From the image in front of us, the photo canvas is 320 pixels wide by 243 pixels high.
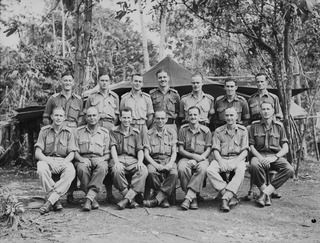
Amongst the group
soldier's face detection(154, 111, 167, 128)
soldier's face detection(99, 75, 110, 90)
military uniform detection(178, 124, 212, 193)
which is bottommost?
military uniform detection(178, 124, 212, 193)

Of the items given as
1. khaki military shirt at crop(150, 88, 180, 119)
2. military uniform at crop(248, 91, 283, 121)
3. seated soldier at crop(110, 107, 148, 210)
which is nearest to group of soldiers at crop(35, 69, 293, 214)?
seated soldier at crop(110, 107, 148, 210)

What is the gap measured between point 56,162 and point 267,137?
2.92 meters

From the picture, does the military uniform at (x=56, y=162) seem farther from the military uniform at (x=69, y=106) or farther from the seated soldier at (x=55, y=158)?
the military uniform at (x=69, y=106)

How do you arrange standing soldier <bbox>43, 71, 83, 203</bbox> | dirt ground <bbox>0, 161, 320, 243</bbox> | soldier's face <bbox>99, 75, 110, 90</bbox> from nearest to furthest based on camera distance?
1. dirt ground <bbox>0, 161, 320, 243</bbox>
2. soldier's face <bbox>99, 75, 110, 90</bbox>
3. standing soldier <bbox>43, 71, 83, 203</bbox>

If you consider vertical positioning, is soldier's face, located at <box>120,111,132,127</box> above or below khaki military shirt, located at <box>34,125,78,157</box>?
above

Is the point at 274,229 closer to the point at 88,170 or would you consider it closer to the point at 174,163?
the point at 174,163

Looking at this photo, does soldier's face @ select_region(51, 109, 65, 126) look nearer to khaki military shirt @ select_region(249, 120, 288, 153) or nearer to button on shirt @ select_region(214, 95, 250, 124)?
button on shirt @ select_region(214, 95, 250, 124)

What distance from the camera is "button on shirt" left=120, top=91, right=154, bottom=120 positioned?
6.82m

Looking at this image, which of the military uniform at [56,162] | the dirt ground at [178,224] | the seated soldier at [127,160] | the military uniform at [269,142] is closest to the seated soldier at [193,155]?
the dirt ground at [178,224]

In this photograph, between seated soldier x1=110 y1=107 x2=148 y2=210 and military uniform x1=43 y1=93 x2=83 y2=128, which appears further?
military uniform x1=43 y1=93 x2=83 y2=128

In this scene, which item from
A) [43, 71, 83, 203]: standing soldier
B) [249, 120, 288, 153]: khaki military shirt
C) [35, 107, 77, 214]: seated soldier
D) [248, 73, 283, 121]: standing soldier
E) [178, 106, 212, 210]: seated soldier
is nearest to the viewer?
[35, 107, 77, 214]: seated soldier

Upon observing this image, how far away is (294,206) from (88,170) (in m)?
2.85

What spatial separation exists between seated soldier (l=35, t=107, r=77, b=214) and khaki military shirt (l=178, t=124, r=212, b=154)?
152 cm

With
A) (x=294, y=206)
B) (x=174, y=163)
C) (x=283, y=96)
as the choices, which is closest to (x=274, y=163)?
(x=294, y=206)
